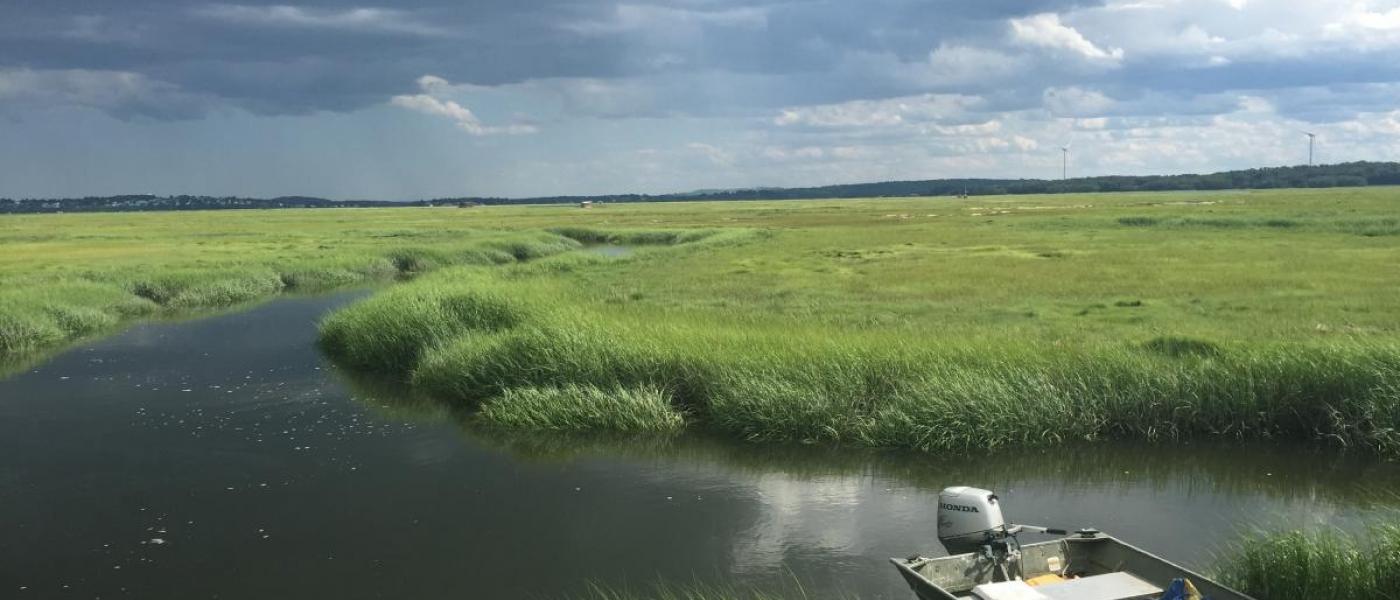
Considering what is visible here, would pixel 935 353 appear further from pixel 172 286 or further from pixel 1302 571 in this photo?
pixel 172 286

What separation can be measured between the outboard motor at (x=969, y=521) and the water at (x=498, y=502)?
0.94m

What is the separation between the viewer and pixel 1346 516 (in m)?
14.6

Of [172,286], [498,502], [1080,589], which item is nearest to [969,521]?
[1080,589]

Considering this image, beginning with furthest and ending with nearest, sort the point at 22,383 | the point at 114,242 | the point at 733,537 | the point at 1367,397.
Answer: the point at 114,242 → the point at 22,383 → the point at 1367,397 → the point at 733,537

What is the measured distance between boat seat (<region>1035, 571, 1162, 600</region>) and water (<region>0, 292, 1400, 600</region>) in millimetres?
1876

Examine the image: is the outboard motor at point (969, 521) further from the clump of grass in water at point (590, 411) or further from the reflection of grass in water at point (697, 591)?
the clump of grass in water at point (590, 411)

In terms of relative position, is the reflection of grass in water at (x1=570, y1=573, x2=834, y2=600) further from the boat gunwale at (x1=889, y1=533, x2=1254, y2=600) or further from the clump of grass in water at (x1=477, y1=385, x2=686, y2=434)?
the clump of grass in water at (x1=477, y1=385, x2=686, y2=434)

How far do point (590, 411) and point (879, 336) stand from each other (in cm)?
693

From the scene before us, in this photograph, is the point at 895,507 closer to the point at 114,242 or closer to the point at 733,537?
the point at 733,537

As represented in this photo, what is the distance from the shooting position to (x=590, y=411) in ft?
66.1

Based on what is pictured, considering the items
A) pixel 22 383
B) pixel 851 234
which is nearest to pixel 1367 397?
pixel 22 383

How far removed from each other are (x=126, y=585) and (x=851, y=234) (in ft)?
224

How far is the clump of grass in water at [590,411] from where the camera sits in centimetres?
1975

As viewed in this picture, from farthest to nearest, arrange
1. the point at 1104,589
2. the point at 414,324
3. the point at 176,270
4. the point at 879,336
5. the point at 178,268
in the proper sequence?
the point at 178,268 → the point at 176,270 → the point at 414,324 → the point at 879,336 → the point at 1104,589
